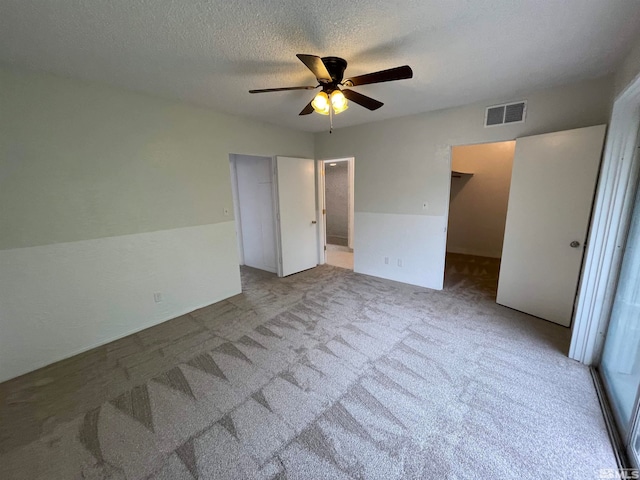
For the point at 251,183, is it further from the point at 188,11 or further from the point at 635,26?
the point at 635,26

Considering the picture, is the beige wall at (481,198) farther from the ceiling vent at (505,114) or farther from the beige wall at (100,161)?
the beige wall at (100,161)

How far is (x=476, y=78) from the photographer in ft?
7.80

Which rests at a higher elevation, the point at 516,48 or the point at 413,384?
the point at 516,48

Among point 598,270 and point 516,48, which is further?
point 598,270

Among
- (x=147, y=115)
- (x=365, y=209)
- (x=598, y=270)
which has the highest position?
(x=147, y=115)

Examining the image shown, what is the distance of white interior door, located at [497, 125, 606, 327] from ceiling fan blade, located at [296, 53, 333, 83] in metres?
2.41

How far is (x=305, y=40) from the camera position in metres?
1.74

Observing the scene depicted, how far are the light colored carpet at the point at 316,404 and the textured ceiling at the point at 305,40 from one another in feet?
8.13

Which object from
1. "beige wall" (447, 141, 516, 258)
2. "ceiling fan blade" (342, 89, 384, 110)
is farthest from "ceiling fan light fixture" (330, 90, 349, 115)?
"beige wall" (447, 141, 516, 258)

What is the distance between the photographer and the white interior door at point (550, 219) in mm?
2479

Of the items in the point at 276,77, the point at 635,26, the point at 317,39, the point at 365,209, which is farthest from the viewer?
the point at 365,209

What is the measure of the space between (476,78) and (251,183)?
360cm

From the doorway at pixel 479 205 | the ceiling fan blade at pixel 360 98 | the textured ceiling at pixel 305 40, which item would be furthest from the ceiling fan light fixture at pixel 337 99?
the doorway at pixel 479 205

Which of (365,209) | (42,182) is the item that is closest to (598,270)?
(365,209)
